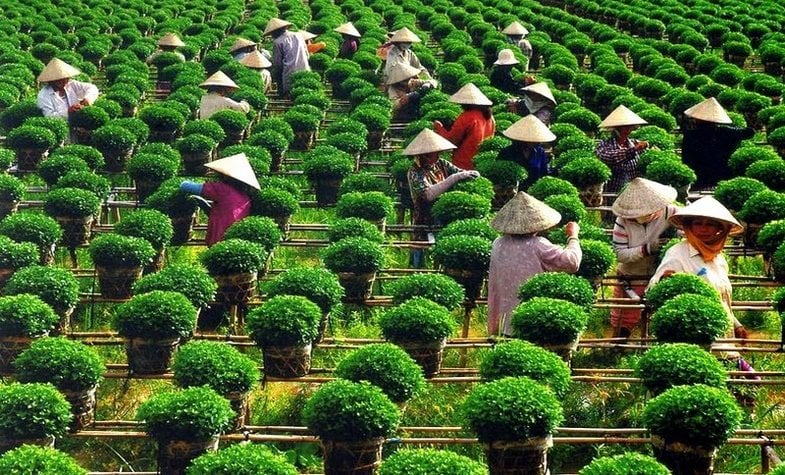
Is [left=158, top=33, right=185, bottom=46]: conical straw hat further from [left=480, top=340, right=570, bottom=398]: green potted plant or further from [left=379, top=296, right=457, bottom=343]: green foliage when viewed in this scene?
[left=480, top=340, right=570, bottom=398]: green potted plant

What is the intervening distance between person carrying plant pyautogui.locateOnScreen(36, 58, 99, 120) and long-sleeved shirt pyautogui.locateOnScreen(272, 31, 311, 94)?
5465mm

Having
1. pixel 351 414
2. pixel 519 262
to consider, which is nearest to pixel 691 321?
pixel 519 262

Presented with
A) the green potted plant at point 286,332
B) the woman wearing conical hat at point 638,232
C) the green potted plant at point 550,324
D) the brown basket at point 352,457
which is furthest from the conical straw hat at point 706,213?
the brown basket at point 352,457

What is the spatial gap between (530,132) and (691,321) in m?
5.79

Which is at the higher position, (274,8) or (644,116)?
(274,8)

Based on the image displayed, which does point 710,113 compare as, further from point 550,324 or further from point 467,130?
point 550,324

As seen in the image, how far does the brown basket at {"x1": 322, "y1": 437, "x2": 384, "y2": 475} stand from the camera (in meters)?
8.66

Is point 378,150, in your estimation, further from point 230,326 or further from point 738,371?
point 738,371

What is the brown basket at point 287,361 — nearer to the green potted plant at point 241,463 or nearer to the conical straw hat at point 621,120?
the green potted plant at point 241,463

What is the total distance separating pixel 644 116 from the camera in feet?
59.0

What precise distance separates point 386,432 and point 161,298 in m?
2.83

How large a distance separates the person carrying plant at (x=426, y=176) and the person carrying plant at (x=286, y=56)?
8.69 m

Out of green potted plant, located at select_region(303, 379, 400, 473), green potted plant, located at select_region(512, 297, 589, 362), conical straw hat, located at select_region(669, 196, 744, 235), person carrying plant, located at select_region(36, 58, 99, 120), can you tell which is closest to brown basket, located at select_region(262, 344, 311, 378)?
green potted plant, located at select_region(303, 379, 400, 473)

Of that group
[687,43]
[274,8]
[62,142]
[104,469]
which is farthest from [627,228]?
[274,8]
